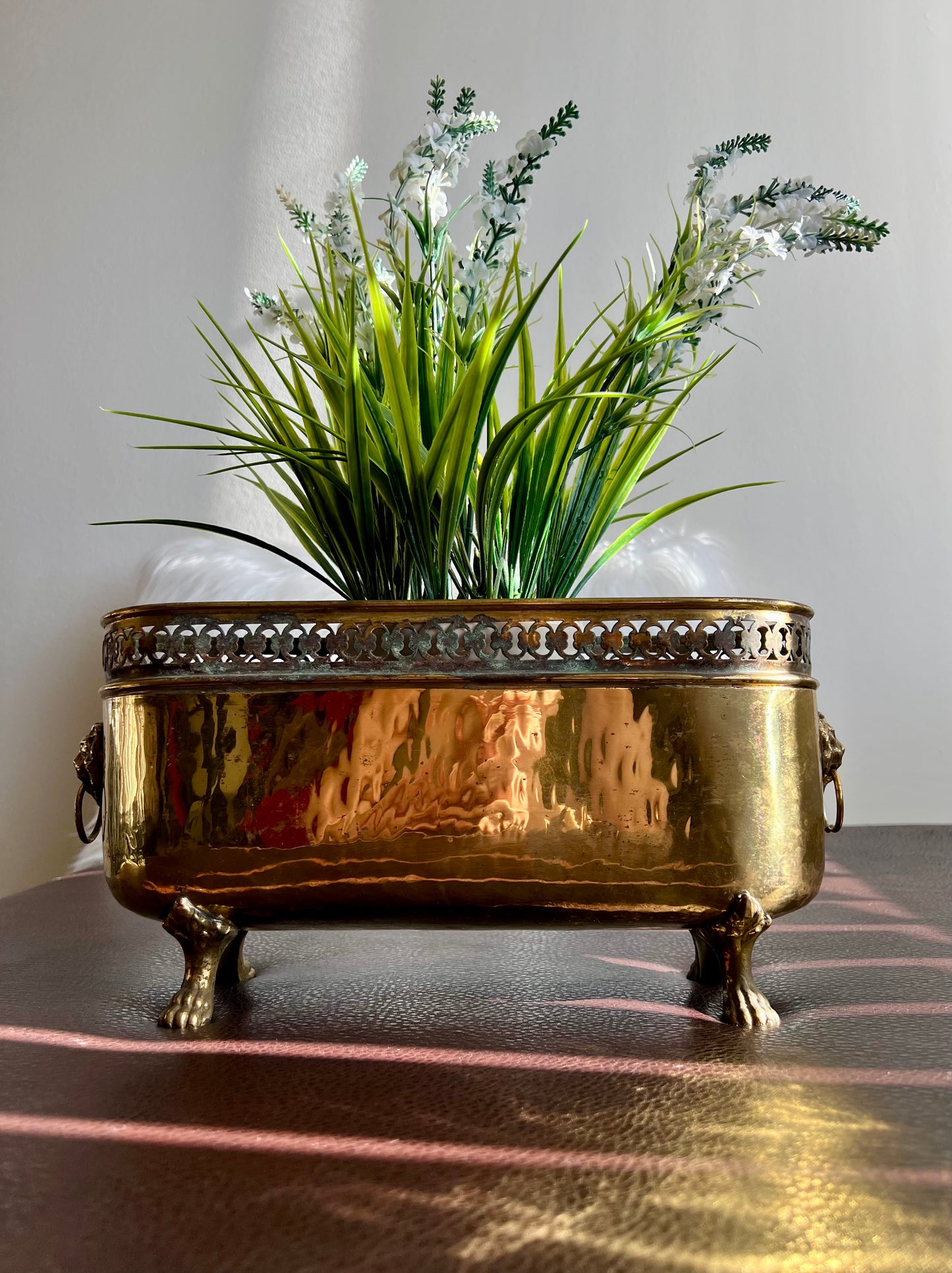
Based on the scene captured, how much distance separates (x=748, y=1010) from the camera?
518mm

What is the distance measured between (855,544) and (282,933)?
132cm

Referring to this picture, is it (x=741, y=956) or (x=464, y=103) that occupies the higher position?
(x=464, y=103)

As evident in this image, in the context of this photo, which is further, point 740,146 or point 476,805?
point 740,146

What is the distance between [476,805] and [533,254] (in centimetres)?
→ 155

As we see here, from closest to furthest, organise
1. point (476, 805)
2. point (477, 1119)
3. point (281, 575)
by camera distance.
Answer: point (477, 1119)
point (476, 805)
point (281, 575)

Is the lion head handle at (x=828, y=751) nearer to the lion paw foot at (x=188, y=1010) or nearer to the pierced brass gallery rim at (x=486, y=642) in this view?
the pierced brass gallery rim at (x=486, y=642)

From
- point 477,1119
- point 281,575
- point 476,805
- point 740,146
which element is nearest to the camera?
point 477,1119

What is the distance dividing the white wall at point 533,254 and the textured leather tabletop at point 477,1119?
1.19 m

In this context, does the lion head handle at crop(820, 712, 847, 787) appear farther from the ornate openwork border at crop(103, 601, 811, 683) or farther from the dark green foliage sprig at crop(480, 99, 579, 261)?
the dark green foliage sprig at crop(480, 99, 579, 261)

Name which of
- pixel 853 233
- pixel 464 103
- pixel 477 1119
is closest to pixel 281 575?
pixel 464 103

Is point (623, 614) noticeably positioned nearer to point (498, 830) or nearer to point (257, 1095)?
point (498, 830)

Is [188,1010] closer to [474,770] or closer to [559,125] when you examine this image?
[474,770]

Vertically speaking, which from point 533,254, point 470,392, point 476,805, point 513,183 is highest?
point 533,254

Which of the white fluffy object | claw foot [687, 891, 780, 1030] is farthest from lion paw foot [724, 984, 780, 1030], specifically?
the white fluffy object
